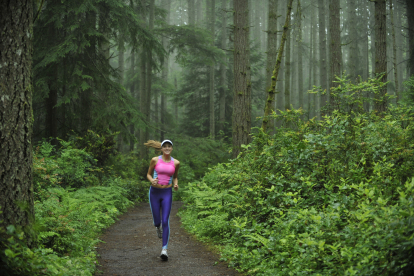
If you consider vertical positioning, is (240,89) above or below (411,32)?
below

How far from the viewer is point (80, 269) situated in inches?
181

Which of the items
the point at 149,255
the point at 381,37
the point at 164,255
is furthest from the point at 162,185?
the point at 381,37

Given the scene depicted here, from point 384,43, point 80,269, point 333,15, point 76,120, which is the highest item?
point 333,15

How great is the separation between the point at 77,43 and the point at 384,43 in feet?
Result: 35.2

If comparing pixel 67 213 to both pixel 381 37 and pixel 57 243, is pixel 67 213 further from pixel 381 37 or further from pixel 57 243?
pixel 381 37

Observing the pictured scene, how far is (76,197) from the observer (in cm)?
920

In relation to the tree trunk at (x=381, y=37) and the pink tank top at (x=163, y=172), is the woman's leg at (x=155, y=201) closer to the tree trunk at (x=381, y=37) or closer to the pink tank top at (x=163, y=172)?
the pink tank top at (x=163, y=172)

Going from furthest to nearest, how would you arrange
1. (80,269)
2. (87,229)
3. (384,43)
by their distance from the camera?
(384,43) < (87,229) < (80,269)

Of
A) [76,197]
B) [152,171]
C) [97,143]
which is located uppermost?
[97,143]

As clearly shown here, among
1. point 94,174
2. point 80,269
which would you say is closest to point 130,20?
point 94,174

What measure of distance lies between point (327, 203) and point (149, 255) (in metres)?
3.46

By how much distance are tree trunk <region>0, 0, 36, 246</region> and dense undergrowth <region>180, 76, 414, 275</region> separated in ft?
10.4

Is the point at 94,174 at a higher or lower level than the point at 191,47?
lower

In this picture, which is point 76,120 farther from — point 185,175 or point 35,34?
point 185,175
